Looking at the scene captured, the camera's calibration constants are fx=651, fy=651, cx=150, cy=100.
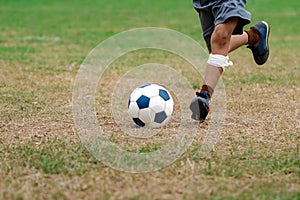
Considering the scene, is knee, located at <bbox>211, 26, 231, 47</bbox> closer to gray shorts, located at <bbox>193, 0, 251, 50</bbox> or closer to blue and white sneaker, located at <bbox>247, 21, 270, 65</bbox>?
gray shorts, located at <bbox>193, 0, 251, 50</bbox>

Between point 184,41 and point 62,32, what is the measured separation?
10.2ft

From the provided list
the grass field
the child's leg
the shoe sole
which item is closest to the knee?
Answer: the child's leg

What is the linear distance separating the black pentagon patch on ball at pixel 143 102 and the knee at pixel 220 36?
69 centimetres

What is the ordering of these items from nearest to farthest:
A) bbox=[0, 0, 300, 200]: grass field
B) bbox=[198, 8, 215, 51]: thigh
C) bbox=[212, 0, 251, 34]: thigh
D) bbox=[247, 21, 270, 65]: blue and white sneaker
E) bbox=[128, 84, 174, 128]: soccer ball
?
bbox=[0, 0, 300, 200]: grass field → bbox=[128, 84, 174, 128]: soccer ball → bbox=[212, 0, 251, 34]: thigh → bbox=[198, 8, 215, 51]: thigh → bbox=[247, 21, 270, 65]: blue and white sneaker

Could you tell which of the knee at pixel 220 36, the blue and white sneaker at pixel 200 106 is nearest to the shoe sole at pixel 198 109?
the blue and white sneaker at pixel 200 106

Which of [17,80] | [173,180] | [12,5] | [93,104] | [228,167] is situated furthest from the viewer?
[12,5]

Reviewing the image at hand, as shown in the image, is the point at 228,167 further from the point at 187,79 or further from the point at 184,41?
the point at 184,41

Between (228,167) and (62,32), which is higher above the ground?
(228,167)

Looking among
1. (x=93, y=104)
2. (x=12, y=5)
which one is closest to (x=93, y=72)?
(x=93, y=104)

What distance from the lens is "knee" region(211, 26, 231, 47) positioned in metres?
4.93

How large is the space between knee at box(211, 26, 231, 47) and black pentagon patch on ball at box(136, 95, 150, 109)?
0.69 m

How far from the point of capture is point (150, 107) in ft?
15.6

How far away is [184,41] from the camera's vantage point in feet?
38.2

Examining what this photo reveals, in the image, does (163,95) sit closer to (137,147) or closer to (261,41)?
(137,147)
